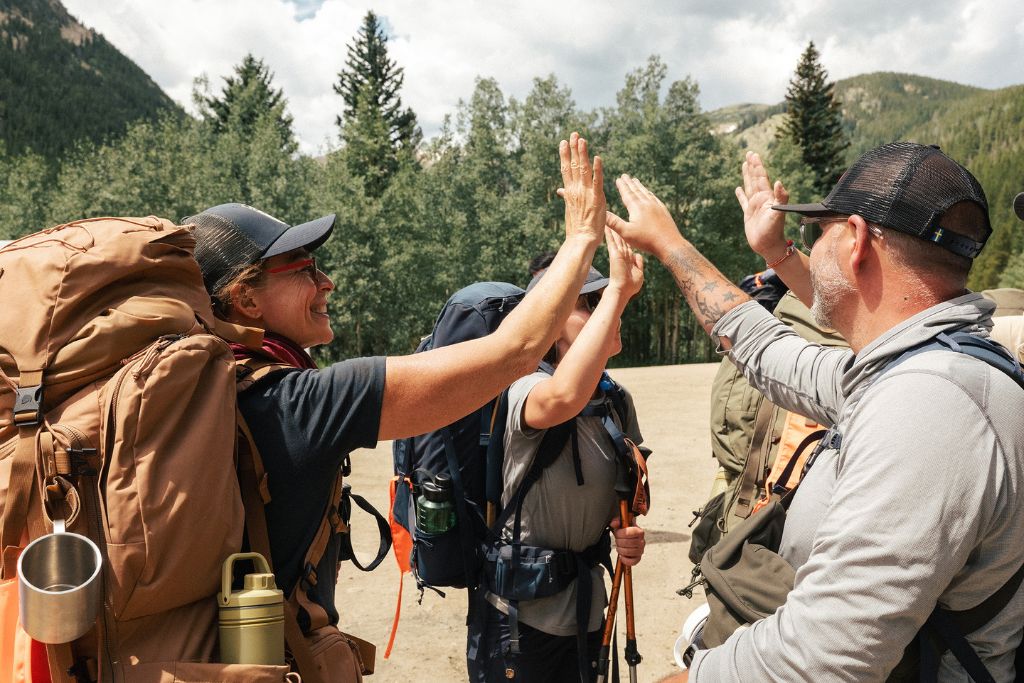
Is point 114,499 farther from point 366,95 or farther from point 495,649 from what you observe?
point 366,95

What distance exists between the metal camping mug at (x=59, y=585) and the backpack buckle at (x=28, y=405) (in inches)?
8.2

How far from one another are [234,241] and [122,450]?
88 cm

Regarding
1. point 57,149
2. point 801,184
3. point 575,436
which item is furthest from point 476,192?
point 57,149

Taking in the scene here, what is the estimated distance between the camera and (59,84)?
8725 centimetres

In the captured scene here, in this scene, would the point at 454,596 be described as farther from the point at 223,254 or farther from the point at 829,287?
the point at 829,287

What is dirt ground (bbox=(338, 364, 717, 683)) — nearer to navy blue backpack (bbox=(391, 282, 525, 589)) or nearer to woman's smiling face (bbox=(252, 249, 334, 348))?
navy blue backpack (bbox=(391, 282, 525, 589))

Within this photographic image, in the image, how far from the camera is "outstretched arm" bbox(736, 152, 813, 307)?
2.75 meters

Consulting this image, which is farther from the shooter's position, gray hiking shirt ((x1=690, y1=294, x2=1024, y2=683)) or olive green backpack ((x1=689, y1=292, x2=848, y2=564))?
olive green backpack ((x1=689, y1=292, x2=848, y2=564))

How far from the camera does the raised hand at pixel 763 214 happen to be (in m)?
2.75

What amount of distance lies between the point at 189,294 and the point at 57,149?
8989cm

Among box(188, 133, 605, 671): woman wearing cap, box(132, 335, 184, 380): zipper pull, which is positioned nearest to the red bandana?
box(188, 133, 605, 671): woman wearing cap

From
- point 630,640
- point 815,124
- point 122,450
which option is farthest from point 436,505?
point 815,124

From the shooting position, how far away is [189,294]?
167cm

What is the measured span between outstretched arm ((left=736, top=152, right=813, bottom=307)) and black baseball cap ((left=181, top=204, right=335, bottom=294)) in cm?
161
